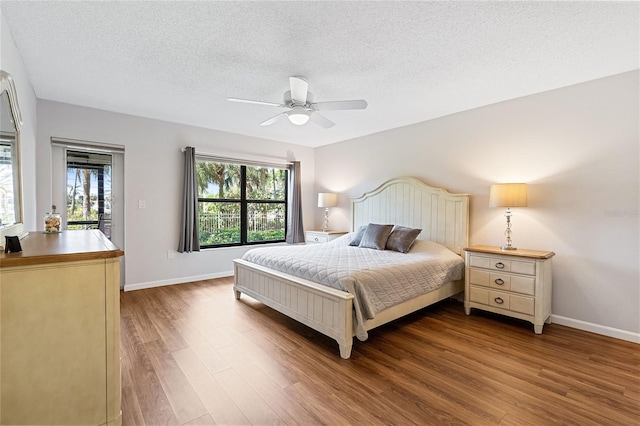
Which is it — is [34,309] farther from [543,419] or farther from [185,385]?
[543,419]

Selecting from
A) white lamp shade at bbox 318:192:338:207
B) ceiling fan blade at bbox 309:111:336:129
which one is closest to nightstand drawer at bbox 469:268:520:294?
ceiling fan blade at bbox 309:111:336:129

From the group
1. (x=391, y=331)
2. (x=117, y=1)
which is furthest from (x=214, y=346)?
(x=117, y=1)

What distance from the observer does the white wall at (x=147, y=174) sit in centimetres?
362

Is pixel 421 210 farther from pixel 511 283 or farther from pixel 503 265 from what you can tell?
pixel 511 283

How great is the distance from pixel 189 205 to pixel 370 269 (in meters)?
3.07

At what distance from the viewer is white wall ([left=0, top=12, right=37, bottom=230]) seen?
2027mm

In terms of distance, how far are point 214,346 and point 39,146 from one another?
3207mm

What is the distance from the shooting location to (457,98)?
334 cm

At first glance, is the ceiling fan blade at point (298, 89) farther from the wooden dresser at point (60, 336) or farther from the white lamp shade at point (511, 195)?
the white lamp shade at point (511, 195)

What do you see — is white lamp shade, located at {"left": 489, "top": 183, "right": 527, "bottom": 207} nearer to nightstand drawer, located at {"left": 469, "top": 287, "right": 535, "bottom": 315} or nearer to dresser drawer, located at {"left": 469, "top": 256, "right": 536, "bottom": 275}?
dresser drawer, located at {"left": 469, "top": 256, "right": 536, "bottom": 275}

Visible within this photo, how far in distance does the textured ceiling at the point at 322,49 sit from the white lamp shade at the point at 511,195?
1001mm

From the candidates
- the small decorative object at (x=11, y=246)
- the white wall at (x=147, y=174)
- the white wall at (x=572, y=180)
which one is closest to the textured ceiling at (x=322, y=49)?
the white wall at (x=572, y=180)

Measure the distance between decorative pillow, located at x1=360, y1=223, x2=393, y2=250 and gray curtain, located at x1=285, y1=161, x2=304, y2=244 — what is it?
1.88 metres

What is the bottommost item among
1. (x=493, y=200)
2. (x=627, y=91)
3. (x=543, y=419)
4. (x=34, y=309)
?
(x=543, y=419)
